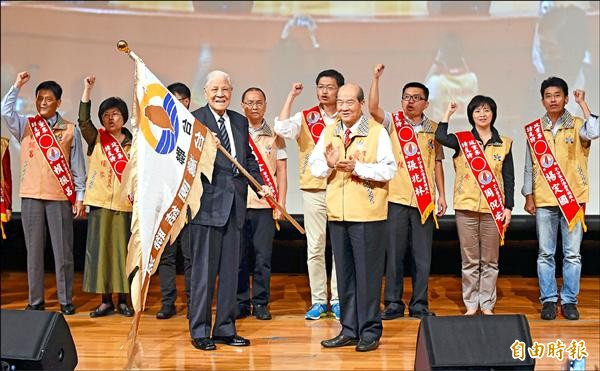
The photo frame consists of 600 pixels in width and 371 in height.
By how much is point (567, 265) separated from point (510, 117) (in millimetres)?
1448

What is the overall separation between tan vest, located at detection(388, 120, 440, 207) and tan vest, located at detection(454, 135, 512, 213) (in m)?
0.19

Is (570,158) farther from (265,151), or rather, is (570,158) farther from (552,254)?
(265,151)

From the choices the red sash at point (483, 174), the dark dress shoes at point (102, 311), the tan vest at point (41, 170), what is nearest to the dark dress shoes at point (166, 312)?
the dark dress shoes at point (102, 311)

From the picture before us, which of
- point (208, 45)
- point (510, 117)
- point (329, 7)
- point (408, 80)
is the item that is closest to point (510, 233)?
point (510, 117)

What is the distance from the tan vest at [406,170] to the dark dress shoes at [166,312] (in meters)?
1.34

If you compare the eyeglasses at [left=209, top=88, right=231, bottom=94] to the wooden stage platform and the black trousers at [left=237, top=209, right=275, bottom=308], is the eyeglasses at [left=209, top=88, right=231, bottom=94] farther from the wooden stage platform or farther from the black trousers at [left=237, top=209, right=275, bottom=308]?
the wooden stage platform

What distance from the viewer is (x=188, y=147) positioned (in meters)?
4.15

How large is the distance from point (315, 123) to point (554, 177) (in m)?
1.29

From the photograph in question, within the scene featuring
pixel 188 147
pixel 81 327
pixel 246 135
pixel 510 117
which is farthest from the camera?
pixel 510 117

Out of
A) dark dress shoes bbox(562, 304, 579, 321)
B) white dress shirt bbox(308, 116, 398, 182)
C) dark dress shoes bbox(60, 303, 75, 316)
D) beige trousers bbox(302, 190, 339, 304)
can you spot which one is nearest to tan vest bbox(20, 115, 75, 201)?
dark dress shoes bbox(60, 303, 75, 316)

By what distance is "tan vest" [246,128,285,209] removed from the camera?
509 cm

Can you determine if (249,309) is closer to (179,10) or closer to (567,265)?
(567,265)

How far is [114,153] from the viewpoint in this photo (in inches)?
202

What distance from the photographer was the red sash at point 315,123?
4984 mm
